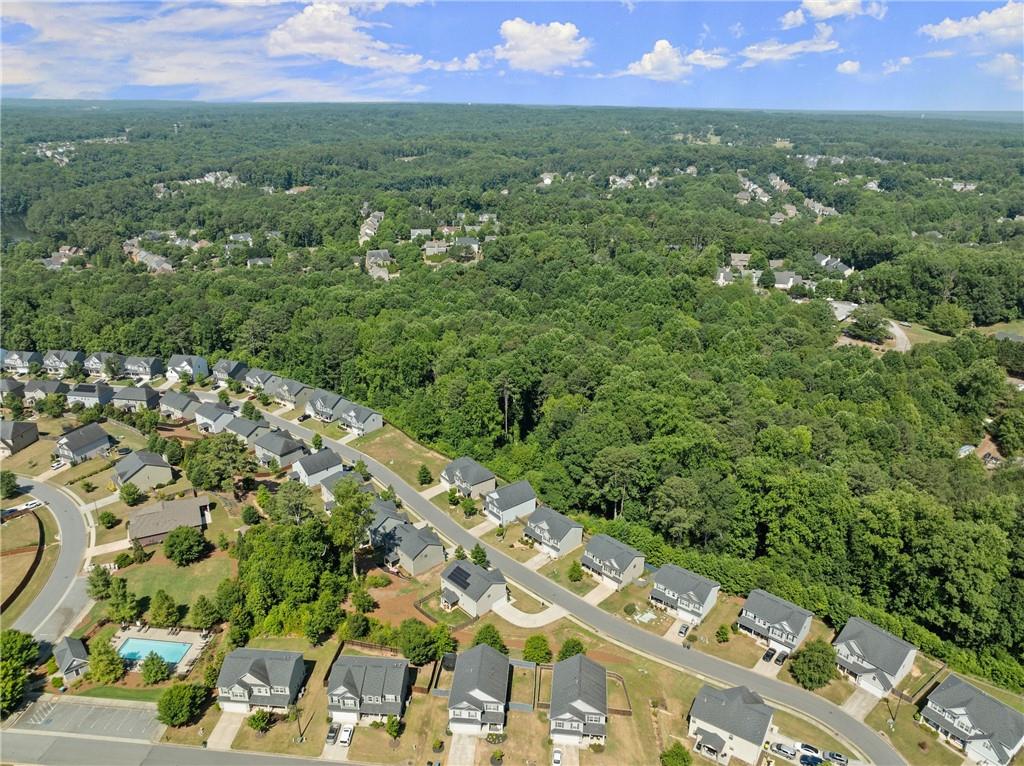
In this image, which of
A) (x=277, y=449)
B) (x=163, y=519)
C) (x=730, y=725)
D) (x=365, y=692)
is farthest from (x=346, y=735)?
(x=277, y=449)

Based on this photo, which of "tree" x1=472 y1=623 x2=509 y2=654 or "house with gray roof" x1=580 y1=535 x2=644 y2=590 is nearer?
"tree" x1=472 y1=623 x2=509 y2=654

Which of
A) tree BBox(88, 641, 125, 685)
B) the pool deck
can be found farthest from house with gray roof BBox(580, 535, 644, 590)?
tree BBox(88, 641, 125, 685)

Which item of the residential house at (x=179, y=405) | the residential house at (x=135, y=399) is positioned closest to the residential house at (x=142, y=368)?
the residential house at (x=135, y=399)

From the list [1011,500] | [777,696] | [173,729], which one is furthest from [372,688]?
[1011,500]

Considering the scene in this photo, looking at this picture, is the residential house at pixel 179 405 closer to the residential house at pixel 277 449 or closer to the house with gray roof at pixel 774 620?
the residential house at pixel 277 449

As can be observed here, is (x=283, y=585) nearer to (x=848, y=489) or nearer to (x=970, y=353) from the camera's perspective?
(x=848, y=489)

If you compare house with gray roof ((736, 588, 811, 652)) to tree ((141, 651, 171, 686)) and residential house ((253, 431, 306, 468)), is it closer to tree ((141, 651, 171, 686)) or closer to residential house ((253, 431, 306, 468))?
tree ((141, 651, 171, 686))

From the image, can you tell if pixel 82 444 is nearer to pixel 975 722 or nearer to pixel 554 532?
pixel 554 532

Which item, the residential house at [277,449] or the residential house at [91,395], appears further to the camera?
the residential house at [91,395]
